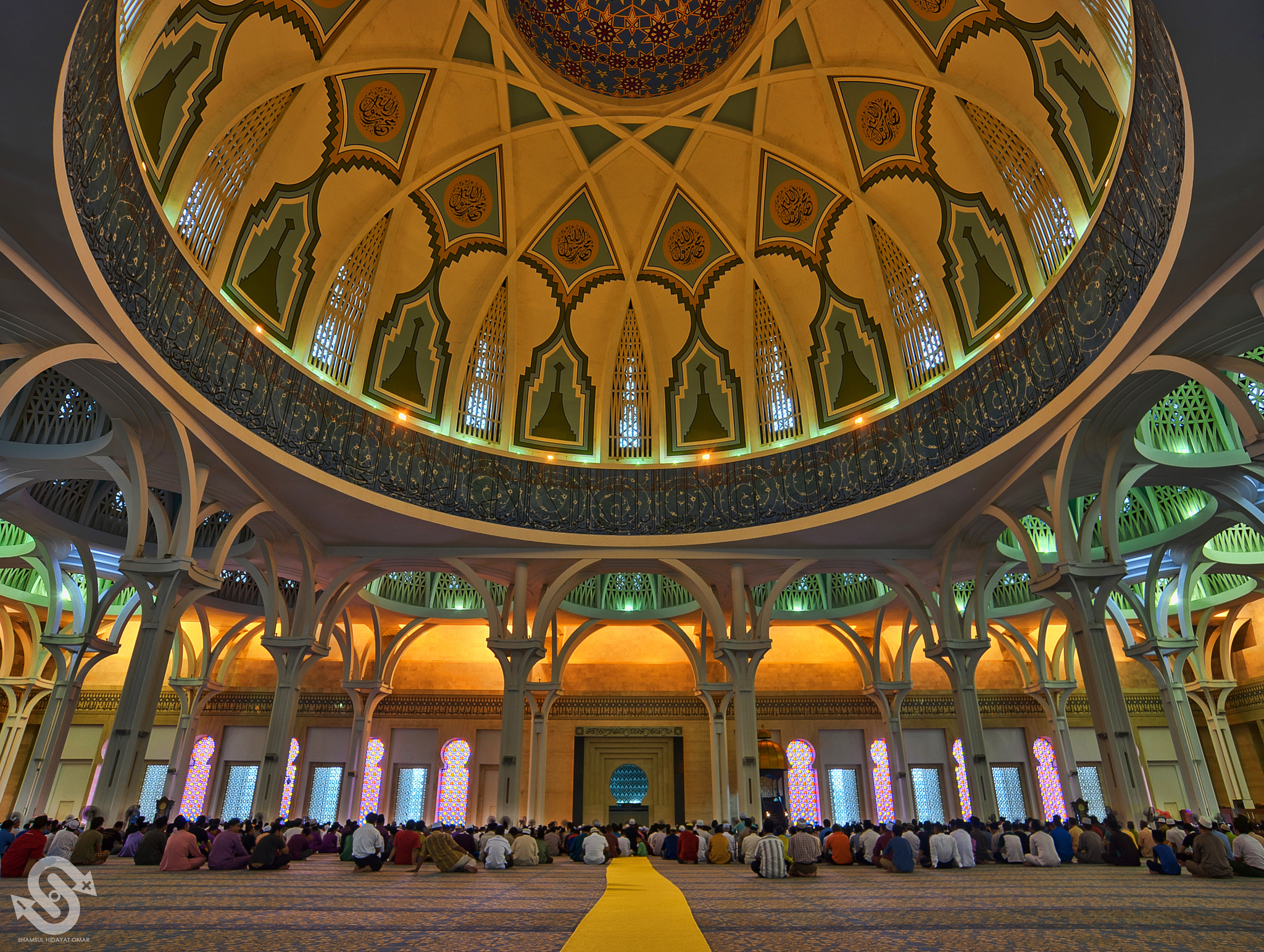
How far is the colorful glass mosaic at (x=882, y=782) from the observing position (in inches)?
889

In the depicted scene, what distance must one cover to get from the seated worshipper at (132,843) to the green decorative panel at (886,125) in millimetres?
16867

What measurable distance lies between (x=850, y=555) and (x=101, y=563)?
17.3m

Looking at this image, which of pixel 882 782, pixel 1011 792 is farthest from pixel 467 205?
pixel 1011 792

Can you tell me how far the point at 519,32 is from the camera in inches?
558

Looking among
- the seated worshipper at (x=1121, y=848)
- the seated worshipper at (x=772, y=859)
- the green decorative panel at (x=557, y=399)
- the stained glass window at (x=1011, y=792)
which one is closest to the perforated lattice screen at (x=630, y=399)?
the green decorative panel at (x=557, y=399)

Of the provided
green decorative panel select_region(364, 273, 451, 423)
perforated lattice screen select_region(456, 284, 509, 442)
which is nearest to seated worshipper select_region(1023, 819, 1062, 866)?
perforated lattice screen select_region(456, 284, 509, 442)

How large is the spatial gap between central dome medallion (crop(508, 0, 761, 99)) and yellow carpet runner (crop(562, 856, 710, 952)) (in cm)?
1415

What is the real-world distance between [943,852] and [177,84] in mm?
15499

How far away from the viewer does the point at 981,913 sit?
18.8 ft

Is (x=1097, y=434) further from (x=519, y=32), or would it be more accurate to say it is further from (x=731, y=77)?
(x=519, y=32)

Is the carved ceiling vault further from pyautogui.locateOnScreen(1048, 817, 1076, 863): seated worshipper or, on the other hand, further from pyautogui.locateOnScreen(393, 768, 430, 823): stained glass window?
pyautogui.locateOnScreen(393, 768, 430, 823): stained glass window

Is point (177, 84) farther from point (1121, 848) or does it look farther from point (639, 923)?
point (1121, 848)

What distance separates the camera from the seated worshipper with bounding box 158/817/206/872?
31.1 feet

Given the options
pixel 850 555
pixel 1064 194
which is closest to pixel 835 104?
pixel 1064 194
